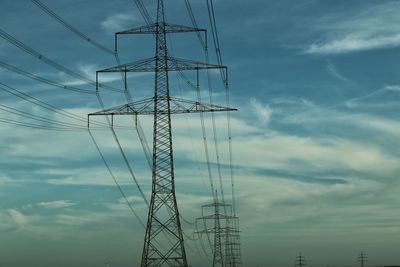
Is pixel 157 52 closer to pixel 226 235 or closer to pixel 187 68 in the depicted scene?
pixel 187 68

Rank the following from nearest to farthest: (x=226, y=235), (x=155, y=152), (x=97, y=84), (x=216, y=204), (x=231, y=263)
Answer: (x=97, y=84) < (x=155, y=152) < (x=216, y=204) < (x=226, y=235) < (x=231, y=263)

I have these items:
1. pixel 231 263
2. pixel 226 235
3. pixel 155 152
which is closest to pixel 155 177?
pixel 155 152

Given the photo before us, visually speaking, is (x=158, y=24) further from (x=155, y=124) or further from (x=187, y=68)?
(x=155, y=124)

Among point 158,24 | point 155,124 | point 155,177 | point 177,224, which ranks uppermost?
point 158,24

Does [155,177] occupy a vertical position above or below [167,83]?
below

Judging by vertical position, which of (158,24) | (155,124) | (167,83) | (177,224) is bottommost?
(177,224)

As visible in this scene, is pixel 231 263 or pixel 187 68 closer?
pixel 187 68

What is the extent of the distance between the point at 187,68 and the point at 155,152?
822 cm

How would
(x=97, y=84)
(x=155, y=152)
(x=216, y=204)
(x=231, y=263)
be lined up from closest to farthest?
Result: (x=97, y=84), (x=155, y=152), (x=216, y=204), (x=231, y=263)

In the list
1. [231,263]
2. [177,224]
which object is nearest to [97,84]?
[177,224]

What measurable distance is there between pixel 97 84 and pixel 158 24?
32.9ft

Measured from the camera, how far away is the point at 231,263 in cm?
14750

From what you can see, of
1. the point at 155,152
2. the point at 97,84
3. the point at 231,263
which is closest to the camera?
the point at 97,84

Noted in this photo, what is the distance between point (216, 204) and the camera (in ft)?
392
